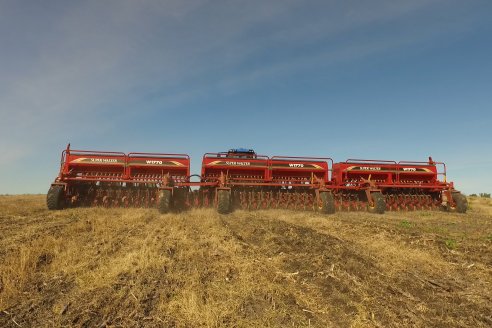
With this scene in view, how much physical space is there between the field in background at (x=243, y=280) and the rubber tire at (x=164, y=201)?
5484mm

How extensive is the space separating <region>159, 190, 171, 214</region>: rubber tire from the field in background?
5.48 meters

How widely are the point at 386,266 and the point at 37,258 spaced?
6.27m

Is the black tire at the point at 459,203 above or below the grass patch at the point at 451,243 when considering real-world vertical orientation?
above

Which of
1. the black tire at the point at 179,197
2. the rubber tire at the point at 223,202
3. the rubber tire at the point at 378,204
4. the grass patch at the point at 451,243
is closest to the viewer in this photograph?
the grass patch at the point at 451,243

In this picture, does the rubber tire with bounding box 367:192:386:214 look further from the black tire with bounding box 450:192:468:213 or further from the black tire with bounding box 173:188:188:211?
the black tire with bounding box 173:188:188:211

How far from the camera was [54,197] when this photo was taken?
1538 centimetres

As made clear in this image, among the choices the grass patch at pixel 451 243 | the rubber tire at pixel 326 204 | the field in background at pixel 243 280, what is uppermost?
the rubber tire at pixel 326 204

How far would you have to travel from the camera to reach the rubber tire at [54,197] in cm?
1536

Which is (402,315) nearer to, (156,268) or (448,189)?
(156,268)

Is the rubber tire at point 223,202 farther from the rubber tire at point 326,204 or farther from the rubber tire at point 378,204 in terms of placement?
the rubber tire at point 378,204

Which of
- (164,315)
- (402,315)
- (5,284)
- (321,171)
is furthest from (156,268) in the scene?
(321,171)

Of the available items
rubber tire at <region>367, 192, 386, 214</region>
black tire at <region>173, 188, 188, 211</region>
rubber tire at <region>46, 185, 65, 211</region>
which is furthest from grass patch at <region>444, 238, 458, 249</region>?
rubber tire at <region>46, 185, 65, 211</region>

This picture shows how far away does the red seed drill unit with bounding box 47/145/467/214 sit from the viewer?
16516 millimetres

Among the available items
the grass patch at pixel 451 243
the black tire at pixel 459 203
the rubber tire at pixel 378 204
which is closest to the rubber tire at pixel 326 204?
the rubber tire at pixel 378 204
